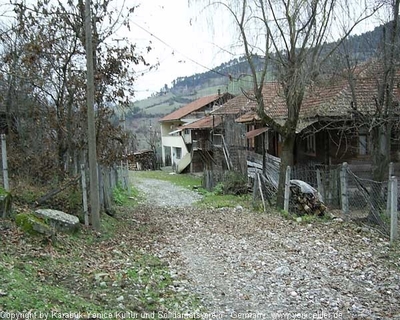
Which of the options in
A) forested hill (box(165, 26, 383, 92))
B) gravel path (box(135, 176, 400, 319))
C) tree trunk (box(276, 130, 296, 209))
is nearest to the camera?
gravel path (box(135, 176, 400, 319))

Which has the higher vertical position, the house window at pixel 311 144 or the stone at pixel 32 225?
the house window at pixel 311 144

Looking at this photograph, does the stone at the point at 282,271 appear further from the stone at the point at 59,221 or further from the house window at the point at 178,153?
the house window at the point at 178,153

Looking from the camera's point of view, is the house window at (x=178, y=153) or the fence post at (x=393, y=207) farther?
the house window at (x=178, y=153)

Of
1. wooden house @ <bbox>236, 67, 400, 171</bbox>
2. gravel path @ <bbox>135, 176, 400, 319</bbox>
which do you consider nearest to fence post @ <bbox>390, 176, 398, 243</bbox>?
gravel path @ <bbox>135, 176, 400, 319</bbox>

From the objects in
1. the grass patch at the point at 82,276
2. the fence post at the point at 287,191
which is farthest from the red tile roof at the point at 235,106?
the grass patch at the point at 82,276

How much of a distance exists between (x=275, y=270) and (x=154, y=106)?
276ft

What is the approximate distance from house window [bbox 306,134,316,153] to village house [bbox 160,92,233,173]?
1407 centimetres

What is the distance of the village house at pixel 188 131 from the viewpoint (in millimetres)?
37531

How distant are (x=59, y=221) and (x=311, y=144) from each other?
13.4 metres

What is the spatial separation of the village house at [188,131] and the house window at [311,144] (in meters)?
14.1

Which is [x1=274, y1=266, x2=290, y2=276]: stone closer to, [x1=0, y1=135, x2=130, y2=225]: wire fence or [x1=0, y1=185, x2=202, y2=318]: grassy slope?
[x1=0, y1=185, x2=202, y2=318]: grassy slope

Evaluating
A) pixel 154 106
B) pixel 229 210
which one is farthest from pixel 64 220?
pixel 154 106

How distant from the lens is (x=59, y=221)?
8.31 metres

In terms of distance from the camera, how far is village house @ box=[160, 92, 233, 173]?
37.5 meters
